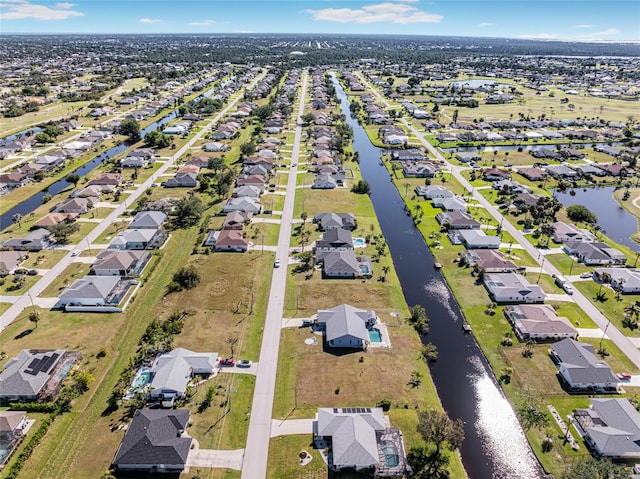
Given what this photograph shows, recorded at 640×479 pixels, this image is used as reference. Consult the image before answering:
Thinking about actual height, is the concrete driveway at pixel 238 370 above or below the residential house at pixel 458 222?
below

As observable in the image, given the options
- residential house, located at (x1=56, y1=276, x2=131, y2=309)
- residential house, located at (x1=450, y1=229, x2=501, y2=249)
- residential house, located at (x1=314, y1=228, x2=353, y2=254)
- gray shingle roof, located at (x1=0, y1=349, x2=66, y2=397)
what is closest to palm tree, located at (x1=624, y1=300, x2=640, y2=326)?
residential house, located at (x1=450, y1=229, x2=501, y2=249)

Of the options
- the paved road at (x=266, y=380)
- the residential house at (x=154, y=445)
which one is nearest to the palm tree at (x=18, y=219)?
the paved road at (x=266, y=380)

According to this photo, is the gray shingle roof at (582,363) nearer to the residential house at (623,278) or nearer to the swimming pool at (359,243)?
the residential house at (623,278)

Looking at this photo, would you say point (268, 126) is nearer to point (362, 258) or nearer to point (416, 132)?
point (416, 132)

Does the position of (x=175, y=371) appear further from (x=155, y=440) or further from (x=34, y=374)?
(x=34, y=374)

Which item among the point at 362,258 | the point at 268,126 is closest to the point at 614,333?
the point at 362,258

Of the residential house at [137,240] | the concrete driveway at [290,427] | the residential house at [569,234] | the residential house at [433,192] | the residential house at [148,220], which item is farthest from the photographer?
the residential house at [433,192]

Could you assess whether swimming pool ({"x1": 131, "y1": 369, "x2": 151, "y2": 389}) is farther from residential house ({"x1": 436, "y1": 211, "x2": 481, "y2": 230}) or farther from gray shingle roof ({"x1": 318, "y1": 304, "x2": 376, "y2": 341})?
residential house ({"x1": 436, "y1": 211, "x2": 481, "y2": 230})

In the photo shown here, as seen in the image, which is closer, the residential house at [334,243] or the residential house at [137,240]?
the residential house at [334,243]
